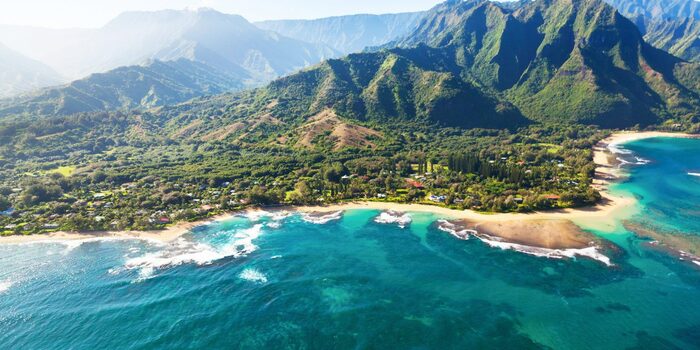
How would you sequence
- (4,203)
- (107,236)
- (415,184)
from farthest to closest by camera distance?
1. (415,184)
2. (4,203)
3. (107,236)

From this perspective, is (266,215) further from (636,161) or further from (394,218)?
(636,161)

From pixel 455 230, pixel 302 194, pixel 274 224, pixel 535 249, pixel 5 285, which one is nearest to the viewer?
pixel 5 285

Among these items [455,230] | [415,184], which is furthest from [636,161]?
[455,230]

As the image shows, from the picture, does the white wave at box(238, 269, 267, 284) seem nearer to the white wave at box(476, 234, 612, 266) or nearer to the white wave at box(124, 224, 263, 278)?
the white wave at box(124, 224, 263, 278)

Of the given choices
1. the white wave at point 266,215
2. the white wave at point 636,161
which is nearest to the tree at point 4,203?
the white wave at point 266,215

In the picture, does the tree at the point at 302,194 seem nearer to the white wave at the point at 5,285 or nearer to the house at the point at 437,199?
the house at the point at 437,199

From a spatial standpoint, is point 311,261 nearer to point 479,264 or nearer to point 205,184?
point 479,264

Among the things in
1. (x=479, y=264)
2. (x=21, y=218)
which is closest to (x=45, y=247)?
(x=21, y=218)
